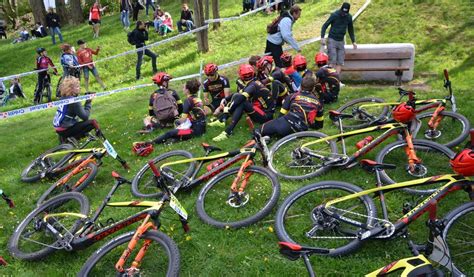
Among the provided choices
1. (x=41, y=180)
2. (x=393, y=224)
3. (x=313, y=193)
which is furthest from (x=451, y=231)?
(x=41, y=180)

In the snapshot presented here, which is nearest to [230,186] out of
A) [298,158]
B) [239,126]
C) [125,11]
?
[298,158]

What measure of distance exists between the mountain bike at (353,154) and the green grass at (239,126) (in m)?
0.29

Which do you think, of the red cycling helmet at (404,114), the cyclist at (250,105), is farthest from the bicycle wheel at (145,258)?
the cyclist at (250,105)

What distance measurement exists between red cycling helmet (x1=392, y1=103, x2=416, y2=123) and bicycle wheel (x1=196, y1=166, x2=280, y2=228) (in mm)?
1938

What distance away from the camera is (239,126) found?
8.99 metres

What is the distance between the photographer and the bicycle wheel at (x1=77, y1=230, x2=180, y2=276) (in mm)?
4332

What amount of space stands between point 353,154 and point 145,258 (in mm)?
3353

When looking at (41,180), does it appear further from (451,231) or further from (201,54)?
(201,54)

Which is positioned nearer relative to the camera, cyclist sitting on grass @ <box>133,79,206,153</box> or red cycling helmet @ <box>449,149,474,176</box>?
red cycling helmet @ <box>449,149,474,176</box>

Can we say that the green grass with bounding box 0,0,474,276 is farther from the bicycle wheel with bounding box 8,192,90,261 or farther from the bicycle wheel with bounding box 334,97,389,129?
the bicycle wheel with bounding box 334,97,389,129

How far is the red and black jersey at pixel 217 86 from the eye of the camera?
31.2 feet

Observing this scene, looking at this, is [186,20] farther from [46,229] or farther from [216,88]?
[46,229]

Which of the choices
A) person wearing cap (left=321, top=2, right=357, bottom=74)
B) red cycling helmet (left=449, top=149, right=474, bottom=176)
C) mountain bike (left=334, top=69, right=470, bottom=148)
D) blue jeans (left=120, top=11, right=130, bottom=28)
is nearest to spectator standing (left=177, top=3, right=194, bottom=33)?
blue jeans (left=120, top=11, right=130, bottom=28)

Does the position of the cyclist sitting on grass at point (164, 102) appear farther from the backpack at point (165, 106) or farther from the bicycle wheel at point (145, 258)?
the bicycle wheel at point (145, 258)
